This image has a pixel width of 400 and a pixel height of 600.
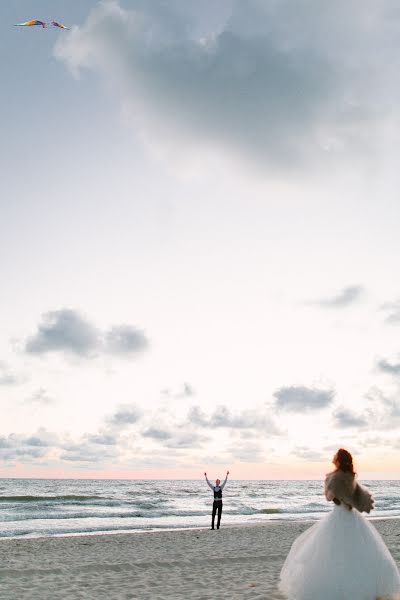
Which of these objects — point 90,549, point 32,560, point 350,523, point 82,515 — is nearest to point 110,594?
point 350,523

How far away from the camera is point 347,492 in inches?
272

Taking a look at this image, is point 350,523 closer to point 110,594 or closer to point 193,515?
point 110,594

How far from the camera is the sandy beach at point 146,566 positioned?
→ 8820 millimetres

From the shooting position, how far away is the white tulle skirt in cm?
652

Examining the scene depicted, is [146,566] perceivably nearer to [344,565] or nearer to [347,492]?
[344,565]

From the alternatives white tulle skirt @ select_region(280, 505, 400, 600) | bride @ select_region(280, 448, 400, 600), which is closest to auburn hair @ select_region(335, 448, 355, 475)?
bride @ select_region(280, 448, 400, 600)

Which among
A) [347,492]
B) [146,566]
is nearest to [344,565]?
[347,492]

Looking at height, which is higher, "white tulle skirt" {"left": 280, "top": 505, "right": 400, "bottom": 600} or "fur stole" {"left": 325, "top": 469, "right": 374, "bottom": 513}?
"fur stole" {"left": 325, "top": 469, "right": 374, "bottom": 513}

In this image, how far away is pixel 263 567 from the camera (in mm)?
11180

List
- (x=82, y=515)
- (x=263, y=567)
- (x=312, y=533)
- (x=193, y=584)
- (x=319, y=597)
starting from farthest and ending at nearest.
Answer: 1. (x=82, y=515)
2. (x=263, y=567)
3. (x=193, y=584)
4. (x=312, y=533)
5. (x=319, y=597)

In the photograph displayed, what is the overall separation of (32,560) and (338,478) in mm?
9690

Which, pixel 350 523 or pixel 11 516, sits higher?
pixel 350 523

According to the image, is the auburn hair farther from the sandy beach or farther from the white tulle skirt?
the sandy beach

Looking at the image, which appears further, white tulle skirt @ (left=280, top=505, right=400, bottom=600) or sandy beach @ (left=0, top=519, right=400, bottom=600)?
sandy beach @ (left=0, top=519, right=400, bottom=600)
